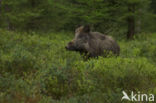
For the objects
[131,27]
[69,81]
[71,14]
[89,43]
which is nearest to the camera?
[69,81]

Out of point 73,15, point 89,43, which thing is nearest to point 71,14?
point 73,15

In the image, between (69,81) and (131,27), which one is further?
(131,27)

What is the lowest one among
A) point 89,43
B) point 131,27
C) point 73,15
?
point 131,27

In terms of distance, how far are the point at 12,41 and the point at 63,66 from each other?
391cm

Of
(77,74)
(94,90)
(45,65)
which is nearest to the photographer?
(94,90)

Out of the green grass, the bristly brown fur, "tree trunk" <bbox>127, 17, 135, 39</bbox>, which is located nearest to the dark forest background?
"tree trunk" <bbox>127, 17, 135, 39</bbox>

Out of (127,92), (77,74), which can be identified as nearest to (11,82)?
(77,74)

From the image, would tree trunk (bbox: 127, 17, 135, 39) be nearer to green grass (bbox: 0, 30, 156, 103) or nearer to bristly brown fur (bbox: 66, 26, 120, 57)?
bristly brown fur (bbox: 66, 26, 120, 57)

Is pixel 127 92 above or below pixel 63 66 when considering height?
below

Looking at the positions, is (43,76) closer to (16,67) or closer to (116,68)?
(16,67)

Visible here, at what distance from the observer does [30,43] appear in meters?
9.88

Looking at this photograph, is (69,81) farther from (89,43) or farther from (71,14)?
(71,14)

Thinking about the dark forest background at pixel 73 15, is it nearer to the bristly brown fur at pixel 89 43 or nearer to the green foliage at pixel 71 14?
the green foliage at pixel 71 14

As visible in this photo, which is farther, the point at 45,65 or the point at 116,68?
the point at 45,65
